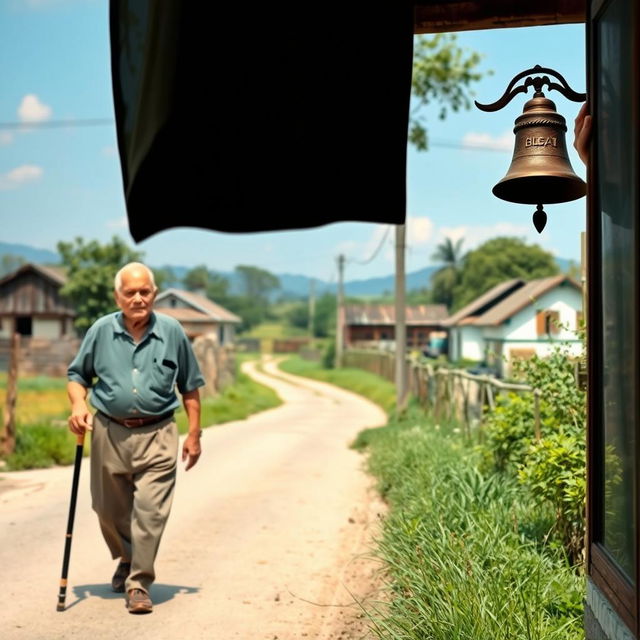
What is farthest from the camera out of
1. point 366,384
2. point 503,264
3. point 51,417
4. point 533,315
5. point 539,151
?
point 503,264

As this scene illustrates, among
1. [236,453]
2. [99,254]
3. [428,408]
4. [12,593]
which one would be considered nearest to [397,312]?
[428,408]

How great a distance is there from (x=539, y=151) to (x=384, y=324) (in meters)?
92.4

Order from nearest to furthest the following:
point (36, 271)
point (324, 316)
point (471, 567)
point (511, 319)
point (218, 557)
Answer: point (471, 567) → point (218, 557) → point (511, 319) → point (36, 271) → point (324, 316)

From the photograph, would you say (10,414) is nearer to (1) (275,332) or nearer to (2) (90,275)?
(2) (90,275)

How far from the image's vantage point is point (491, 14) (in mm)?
3873

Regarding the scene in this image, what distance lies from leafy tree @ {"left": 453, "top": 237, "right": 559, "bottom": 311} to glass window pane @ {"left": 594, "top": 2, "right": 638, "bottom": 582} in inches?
3220

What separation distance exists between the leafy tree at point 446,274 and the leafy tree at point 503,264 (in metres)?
6.63

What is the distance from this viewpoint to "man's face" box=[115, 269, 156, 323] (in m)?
5.97

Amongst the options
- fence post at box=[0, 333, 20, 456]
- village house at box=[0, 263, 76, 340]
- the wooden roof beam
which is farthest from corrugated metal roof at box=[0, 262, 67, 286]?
the wooden roof beam

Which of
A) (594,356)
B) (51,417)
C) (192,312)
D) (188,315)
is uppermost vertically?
(192,312)

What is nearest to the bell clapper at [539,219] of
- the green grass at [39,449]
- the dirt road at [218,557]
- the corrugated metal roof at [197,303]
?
the dirt road at [218,557]

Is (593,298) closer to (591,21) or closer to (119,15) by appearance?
(591,21)

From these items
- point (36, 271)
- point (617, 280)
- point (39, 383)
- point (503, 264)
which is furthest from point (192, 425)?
point (503, 264)

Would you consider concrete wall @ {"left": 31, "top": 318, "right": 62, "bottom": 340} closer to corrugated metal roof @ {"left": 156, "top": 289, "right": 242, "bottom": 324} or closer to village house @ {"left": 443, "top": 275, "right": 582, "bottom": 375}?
corrugated metal roof @ {"left": 156, "top": 289, "right": 242, "bottom": 324}
